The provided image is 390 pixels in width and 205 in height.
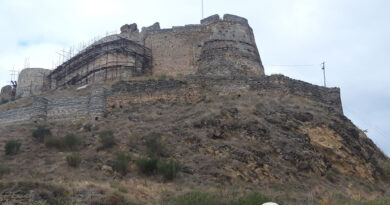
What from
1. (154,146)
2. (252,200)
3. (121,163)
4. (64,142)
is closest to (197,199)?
(252,200)

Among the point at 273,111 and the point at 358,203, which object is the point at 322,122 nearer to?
the point at 273,111

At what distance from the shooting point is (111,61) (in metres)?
24.9

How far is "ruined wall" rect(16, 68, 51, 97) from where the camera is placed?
30.7m

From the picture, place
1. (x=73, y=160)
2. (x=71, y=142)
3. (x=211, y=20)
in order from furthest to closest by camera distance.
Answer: (x=211, y=20) → (x=71, y=142) → (x=73, y=160)

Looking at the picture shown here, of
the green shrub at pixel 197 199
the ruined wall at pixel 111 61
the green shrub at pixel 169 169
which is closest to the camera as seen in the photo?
the green shrub at pixel 197 199

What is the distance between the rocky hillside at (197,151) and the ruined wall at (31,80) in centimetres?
1039

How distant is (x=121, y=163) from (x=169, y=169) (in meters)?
1.52

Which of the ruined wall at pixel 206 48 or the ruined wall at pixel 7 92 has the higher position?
the ruined wall at pixel 206 48

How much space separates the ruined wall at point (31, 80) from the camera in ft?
101

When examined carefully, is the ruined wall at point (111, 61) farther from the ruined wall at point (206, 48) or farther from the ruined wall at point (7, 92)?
the ruined wall at point (7, 92)

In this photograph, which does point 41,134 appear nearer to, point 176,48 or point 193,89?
point 193,89

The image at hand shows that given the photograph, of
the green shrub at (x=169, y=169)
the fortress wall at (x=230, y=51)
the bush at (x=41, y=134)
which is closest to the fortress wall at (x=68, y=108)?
the bush at (x=41, y=134)

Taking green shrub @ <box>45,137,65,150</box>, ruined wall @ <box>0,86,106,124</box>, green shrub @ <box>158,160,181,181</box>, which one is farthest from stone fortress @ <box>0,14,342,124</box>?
green shrub @ <box>158,160,181,181</box>

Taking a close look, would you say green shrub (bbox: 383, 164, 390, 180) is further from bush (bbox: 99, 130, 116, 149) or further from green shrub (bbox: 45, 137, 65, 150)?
green shrub (bbox: 45, 137, 65, 150)
